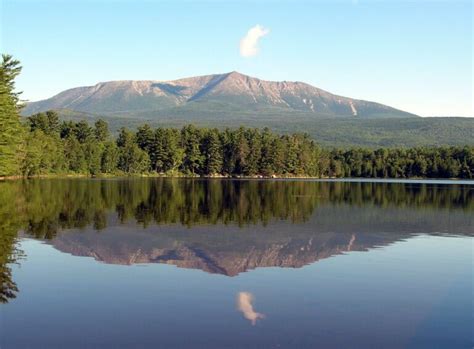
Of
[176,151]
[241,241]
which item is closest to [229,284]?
[241,241]

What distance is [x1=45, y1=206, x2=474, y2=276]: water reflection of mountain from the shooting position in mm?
25219

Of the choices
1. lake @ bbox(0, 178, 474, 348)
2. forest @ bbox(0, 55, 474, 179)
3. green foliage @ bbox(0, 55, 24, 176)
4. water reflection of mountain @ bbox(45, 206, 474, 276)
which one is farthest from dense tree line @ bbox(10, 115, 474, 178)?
water reflection of mountain @ bbox(45, 206, 474, 276)

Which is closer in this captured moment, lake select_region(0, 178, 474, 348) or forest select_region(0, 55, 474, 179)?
lake select_region(0, 178, 474, 348)

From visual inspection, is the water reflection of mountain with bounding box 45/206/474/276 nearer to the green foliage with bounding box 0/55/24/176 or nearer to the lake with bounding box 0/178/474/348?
the lake with bounding box 0/178/474/348

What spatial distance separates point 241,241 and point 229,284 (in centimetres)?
1108

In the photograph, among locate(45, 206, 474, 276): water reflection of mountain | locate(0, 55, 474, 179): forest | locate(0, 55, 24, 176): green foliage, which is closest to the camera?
locate(45, 206, 474, 276): water reflection of mountain

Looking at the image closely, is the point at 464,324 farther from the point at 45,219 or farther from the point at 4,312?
the point at 45,219

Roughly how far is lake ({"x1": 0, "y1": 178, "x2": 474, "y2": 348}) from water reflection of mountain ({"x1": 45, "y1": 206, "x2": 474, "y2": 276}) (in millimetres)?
91

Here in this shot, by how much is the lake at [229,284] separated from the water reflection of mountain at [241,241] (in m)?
0.09

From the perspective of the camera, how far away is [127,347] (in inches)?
523

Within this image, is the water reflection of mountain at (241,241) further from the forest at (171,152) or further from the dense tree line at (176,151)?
the dense tree line at (176,151)

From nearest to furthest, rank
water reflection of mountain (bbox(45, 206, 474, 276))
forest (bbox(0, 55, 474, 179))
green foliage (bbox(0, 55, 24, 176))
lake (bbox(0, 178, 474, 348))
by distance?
lake (bbox(0, 178, 474, 348)) < water reflection of mountain (bbox(45, 206, 474, 276)) < green foliage (bbox(0, 55, 24, 176)) < forest (bbox(0, 55, 474, 179))

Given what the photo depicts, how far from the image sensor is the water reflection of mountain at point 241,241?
2522 centimetres

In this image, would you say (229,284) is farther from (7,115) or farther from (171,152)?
(171,152)
